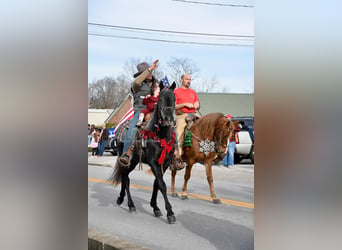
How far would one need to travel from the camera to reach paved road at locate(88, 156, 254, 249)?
3850 millimetres

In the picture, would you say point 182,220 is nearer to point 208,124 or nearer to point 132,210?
point 132,210

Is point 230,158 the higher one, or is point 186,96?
point 186,96

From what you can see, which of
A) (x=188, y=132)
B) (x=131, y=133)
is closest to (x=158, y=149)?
(x=131, y=133)

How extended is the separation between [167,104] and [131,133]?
0.91 meters

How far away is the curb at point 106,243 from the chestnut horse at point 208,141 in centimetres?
217

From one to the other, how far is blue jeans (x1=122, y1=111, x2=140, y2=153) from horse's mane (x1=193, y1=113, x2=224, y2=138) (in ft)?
4.47

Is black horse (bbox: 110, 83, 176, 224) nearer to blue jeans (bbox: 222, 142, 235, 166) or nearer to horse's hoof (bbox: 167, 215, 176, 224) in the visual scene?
horse's hoof (bbox: 167, 215, 176, 224)

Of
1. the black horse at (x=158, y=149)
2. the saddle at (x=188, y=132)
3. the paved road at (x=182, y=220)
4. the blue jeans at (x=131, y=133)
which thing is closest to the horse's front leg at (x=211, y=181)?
the paved road at (x=182, y=220)

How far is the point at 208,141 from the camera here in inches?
243

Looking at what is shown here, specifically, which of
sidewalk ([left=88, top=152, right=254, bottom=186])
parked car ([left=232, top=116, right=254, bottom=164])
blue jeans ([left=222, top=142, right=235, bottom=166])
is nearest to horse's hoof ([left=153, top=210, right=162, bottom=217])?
sidewalk ([left=88, top=152, right=254, bottom=186])

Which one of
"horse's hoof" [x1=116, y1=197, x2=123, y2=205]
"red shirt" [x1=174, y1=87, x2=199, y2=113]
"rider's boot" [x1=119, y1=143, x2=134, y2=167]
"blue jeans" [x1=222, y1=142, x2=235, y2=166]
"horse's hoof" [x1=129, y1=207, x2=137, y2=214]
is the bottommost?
"horse's hoof" [x1=129, y1=207, x2=137, y2=214]
